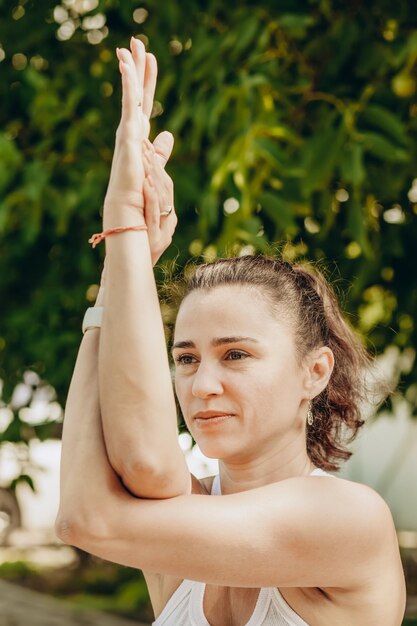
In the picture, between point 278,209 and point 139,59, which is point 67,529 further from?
point 278,209

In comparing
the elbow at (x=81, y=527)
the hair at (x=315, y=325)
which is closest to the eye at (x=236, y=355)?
the hair at (x=315, y=325)

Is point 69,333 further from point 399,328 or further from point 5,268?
point 399,328

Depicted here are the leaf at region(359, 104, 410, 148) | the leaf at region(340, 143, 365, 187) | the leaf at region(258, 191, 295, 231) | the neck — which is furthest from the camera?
the leaf at region(359, 104, 410, 148)

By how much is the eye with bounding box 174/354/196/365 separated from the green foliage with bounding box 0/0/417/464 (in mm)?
1797

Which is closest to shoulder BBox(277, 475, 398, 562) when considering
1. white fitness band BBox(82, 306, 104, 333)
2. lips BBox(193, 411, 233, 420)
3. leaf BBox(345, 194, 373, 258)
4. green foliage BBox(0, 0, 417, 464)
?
lips BBox(193, 411, 233, 420)

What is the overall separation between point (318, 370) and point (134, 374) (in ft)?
1.56

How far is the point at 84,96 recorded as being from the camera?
452cm

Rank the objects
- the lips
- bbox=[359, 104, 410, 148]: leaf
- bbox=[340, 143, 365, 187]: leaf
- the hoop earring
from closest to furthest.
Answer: the lips, the hoop earring, bbox=[340, 143, 365, 187]: leaf, bbox=[359, 104, 410, 148]: leaf

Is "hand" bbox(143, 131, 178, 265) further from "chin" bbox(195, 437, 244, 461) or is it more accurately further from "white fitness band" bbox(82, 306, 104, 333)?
"chin" bbox(195, 437, 244, 461)

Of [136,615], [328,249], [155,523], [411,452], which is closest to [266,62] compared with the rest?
[328,249]

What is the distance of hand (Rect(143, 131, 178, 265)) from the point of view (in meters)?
1.42

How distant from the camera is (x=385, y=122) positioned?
3.80 metres

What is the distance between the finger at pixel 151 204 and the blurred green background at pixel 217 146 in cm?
205

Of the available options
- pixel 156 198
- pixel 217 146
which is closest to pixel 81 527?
pixel 156 198
